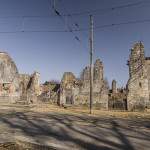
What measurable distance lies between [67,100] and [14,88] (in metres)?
9.60

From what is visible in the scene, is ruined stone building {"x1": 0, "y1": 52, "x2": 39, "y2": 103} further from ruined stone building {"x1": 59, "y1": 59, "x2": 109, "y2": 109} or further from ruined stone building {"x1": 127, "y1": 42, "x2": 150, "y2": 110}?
ruined stone building {"x1": 127, "y1": 42, "x2": 150, "y2": 110}

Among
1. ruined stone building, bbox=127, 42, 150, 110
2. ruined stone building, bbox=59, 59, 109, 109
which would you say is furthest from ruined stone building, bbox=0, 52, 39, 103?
ruined stone building, bbox=127, 42, 150, 110

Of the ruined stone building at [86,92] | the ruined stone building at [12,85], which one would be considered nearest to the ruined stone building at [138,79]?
the ruined stone building at [86,92]

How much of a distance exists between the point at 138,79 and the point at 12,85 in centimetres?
1897

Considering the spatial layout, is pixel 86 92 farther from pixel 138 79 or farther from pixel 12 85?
pixel 12 85

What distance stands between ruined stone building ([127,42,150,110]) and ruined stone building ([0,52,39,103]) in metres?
15.3

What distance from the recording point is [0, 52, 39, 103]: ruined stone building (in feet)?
133

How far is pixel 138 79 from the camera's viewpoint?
104 ft

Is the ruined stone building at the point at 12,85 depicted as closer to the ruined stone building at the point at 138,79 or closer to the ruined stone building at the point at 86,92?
the ruined stone building at the point at 86,92

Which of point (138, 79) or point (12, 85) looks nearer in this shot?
point (138, 79)

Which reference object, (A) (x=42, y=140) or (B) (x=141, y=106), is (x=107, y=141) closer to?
(A) (x=42, y=140)

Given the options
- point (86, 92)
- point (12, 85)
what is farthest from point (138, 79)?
point (12, 85)

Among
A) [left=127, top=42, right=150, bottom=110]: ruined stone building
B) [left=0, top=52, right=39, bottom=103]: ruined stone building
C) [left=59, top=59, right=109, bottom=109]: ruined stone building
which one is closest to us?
[left=127, top=42, right=150, bottom=110]: ruined stone building

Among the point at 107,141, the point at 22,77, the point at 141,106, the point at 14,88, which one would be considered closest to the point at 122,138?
the point at 107,141
